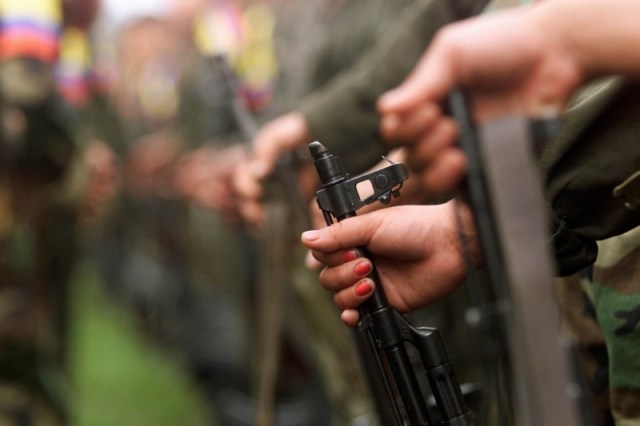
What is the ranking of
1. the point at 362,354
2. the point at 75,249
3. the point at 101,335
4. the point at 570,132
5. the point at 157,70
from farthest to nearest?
the point at 157,70 < the point at 101,335 < the point at 75,249 < the point at 362,354 < the point at 570,132

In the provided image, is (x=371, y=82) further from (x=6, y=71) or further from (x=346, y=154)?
(x=6, y=71)

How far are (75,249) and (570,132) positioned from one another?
2.68 meters

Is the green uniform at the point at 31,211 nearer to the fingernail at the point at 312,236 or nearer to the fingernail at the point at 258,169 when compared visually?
the fingernail at the point at 258,169

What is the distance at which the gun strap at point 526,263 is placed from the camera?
0.75 metres

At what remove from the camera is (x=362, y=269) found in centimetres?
89

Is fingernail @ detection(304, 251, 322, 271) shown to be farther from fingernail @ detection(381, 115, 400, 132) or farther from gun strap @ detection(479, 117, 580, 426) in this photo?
gun strap @ detection(479, 117, 580, 426)

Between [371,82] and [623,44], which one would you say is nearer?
[623,44]

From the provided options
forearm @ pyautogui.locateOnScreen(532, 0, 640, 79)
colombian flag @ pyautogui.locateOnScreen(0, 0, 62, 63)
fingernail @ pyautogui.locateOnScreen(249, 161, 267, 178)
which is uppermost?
colombian flag @ pyautogui.locateOnScreen(0, 0, 62, 63)

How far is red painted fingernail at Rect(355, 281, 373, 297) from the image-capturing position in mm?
892

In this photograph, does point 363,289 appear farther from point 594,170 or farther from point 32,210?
point 32,210

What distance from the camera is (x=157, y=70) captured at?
279 inches

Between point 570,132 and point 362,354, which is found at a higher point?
point 570,132

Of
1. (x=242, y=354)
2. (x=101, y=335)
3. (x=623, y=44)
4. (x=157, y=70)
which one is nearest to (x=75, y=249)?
(x=242, y=354)

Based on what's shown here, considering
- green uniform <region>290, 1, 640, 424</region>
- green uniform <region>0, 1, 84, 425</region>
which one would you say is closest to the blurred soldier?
green uniform <region>0, 1, 84, 425</region>
